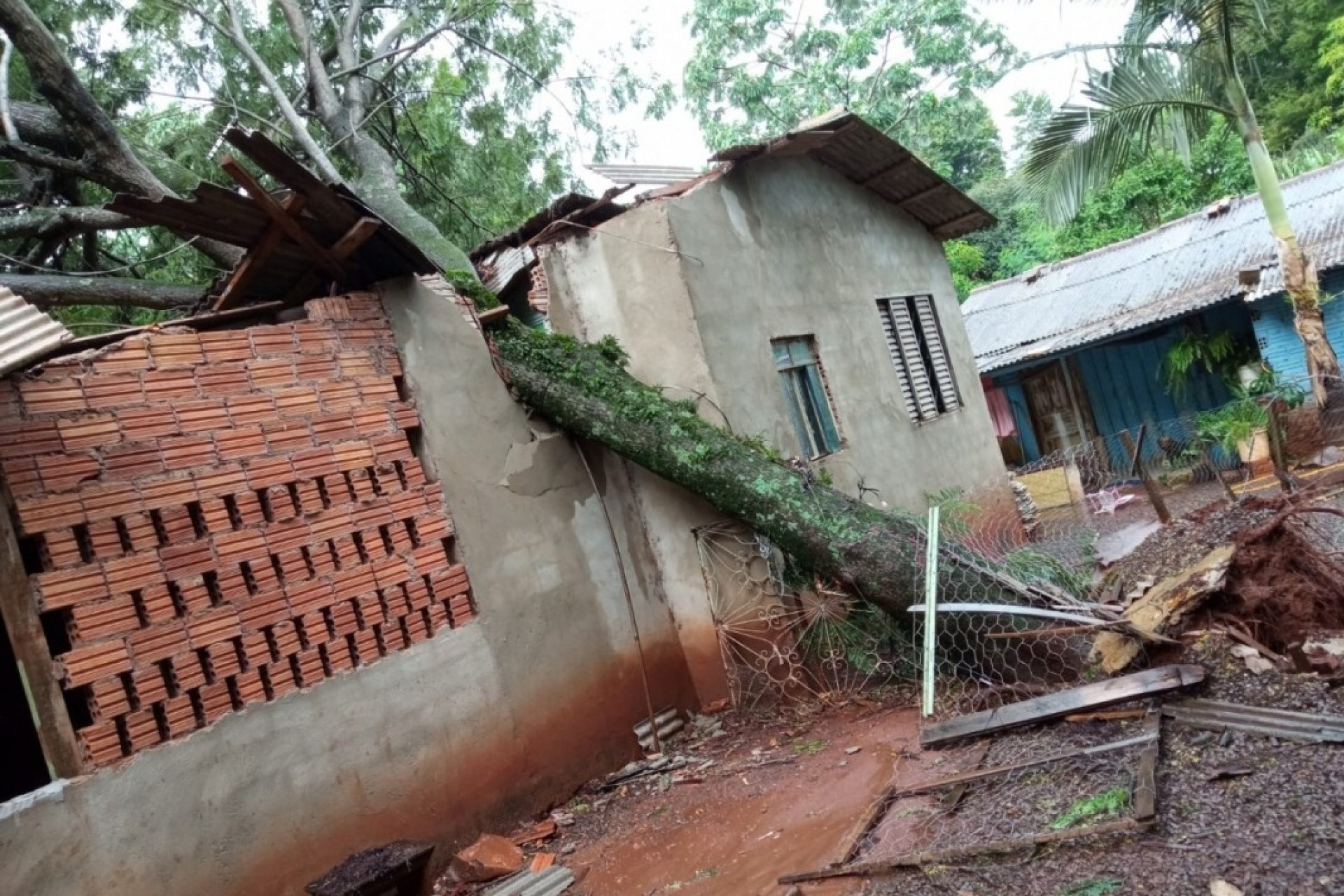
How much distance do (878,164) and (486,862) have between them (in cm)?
809

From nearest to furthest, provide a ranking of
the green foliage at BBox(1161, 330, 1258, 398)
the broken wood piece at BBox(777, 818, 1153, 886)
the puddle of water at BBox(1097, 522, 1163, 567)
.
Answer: the broken wood piece at BBox(777, 818, 1153, 886)
the puddle of water at BBox(1097, 522, 1163, 567)
the green foliage at BBox(1161, 330, 1258, 398)

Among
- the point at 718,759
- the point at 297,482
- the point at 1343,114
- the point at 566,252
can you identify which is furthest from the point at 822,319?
the point at 1343,114

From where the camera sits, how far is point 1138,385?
15.2 m

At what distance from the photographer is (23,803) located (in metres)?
3.77

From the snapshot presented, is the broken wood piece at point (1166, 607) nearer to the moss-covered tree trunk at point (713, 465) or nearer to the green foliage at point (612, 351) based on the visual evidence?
the moss-covered tree trunk at point (713, 465)

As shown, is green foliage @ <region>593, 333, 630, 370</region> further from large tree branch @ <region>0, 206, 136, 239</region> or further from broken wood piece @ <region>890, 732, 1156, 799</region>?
large tree branch @ <region>0, 206, 136, 239</region>

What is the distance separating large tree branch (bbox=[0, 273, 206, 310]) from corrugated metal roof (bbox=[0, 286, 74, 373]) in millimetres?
3055

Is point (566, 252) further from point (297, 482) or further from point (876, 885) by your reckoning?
point (876, 885)

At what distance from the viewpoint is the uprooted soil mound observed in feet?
14.5

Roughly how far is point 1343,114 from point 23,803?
24347 mm

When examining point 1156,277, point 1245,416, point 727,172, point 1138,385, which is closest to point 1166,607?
point 727,172

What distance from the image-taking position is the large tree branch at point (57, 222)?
719 cm

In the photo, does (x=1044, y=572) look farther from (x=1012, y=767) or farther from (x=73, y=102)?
(x=73, y=102)

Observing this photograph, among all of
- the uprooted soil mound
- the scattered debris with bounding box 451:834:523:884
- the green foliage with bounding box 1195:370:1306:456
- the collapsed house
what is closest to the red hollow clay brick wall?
the collapsed house
